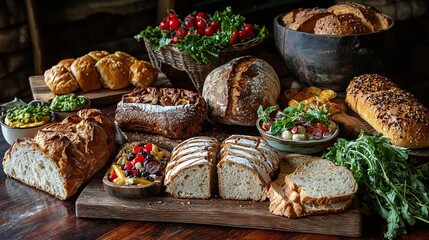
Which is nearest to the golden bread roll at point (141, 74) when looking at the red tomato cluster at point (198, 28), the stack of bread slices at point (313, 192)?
the red tomato cluster at point (198, 28)

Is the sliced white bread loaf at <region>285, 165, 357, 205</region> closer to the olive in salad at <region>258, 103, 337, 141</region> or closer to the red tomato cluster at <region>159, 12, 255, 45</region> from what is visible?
the olive in salad at <region>258, 103, 337, 141</region>

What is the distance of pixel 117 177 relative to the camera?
6.75 feet

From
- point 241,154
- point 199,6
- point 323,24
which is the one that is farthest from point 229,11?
point 199,6

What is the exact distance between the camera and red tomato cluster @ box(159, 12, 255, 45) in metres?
3.00

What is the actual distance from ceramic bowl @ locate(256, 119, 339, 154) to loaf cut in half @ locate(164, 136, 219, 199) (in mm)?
354

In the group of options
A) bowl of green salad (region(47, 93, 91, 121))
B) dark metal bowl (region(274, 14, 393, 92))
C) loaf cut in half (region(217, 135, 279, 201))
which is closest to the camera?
loaf cut in half (region(217, 135, 279, 201))

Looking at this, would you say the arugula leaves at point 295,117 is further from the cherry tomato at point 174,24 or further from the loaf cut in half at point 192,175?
the cherry tomato at point 174,24

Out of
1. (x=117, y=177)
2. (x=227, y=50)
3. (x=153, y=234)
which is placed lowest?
(x=153, y=234)

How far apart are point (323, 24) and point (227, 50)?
544mm

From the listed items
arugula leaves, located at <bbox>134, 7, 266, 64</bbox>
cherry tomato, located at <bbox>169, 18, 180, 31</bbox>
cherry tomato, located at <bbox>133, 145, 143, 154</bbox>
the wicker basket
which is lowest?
cherry tomato, located at <bbox>133, 145, 143, 154</bbox>

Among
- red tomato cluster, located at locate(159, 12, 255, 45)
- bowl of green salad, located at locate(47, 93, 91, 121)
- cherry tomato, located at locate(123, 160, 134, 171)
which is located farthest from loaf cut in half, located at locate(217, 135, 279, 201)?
red tomato cluster, located at locate(159, 12, 255, 45)

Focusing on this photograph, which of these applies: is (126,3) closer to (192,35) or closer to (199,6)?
(199,6)

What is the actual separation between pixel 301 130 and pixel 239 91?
16.8 inches

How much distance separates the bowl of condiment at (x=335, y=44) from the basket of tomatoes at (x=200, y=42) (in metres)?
0.23
